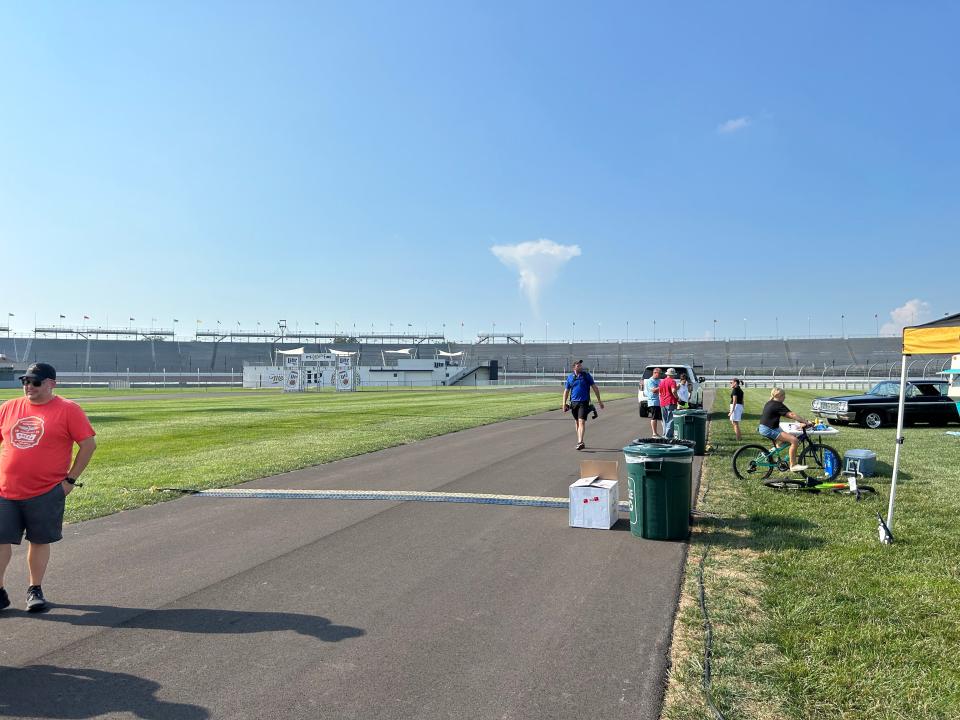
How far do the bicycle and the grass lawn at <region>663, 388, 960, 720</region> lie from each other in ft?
0.97

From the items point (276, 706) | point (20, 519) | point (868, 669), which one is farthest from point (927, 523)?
point (20, 519)

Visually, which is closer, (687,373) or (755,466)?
(755,466)

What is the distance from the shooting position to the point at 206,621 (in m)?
4.87

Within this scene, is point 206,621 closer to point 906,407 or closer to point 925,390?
point 906,407

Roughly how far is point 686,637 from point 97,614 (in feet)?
14.8

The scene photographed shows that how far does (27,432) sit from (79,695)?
7.20ft

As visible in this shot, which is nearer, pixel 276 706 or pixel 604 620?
pixel 276 706

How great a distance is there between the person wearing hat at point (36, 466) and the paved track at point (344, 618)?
519 millimetres

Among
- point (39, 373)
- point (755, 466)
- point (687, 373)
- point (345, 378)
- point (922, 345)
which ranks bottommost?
point (345, 378)

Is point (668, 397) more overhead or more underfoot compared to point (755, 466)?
more overhead

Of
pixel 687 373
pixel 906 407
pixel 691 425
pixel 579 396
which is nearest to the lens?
pixel 691 425

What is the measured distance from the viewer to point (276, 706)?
3627 millimetres

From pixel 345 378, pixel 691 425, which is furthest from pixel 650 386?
pixel 345 378

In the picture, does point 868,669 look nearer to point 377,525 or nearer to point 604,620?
point 604,620
